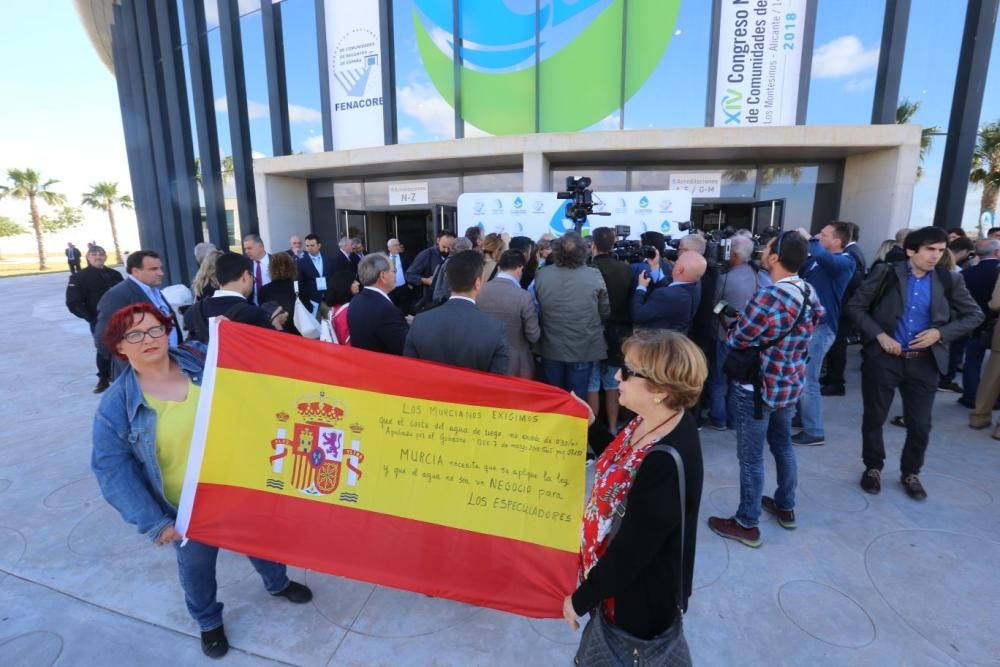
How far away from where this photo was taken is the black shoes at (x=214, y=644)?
2258mm

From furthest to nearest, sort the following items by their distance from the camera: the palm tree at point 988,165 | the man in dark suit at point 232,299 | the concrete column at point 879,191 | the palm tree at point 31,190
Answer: the palm tree at point 31,190, the palm tree at point 988,165, the concrete column at point 879,191, the man in dark suit at point 232,299

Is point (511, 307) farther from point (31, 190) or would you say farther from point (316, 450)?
point (31, 190)

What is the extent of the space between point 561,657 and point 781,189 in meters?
11.1

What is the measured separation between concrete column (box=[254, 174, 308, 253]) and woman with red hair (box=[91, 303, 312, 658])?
11326 mm

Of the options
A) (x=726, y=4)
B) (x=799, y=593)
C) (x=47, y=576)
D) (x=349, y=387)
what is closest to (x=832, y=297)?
(x=799, y=593)

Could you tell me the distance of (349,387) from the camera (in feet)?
7.30

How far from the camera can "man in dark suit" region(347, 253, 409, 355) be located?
3.04 m

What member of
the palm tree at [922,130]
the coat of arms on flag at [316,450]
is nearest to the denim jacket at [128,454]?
the coat of arms on flag at [316,450]

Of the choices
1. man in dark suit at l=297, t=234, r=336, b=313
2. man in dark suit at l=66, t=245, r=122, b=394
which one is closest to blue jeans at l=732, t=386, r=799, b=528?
man in dark suit at l=297, t=234, r=336, b=313

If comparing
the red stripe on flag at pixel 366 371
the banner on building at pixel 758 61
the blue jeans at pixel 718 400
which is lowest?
the blue jeans at pixel 718 400

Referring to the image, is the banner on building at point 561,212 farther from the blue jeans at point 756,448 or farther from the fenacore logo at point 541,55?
the blue jeans at point 756,448

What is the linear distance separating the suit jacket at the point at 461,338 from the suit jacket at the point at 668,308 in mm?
1649

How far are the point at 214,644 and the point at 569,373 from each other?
299cm

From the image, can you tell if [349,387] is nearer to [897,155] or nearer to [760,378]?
[760,378]
